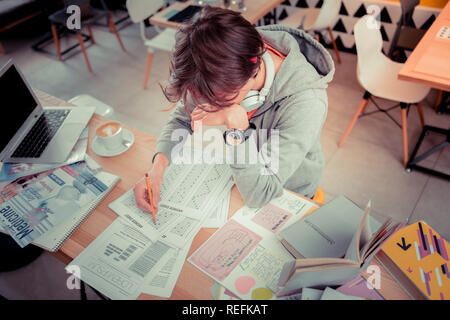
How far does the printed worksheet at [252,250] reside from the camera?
0.79 meters

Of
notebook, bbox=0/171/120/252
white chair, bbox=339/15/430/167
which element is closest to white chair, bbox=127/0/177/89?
white chair, bbox=339/15/430/167

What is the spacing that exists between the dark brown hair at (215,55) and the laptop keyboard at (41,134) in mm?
686

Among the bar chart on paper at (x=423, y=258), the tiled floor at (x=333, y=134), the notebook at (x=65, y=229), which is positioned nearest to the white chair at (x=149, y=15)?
the tiled floor at (x=333, y=134)

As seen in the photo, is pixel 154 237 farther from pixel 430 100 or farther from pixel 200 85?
pixel 430 100

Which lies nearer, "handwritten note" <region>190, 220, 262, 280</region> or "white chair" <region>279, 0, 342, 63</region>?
"handwritten note" <region>190, 220, 262, 280</region>

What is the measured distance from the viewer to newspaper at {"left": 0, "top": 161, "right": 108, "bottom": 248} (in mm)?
944

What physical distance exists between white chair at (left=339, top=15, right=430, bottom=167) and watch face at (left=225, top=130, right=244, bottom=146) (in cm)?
136

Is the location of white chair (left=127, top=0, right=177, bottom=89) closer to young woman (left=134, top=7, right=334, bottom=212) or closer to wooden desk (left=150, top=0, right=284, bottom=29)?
wooden desk (left=150, top=0, right=284, bottom=29)

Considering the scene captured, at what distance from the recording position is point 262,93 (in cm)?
102

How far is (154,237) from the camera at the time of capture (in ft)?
2.98

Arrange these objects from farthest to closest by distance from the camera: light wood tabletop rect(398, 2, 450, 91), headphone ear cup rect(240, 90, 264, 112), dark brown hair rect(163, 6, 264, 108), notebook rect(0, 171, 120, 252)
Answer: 1. light wood tabletop rect(398, 2, 450, 91)
2. headphone ear cup rect(240, 90, 264, 112)
3. notebook rect(0, 171, 120, 252)
4. dark brown hair rect(163, 6, 264, 108)

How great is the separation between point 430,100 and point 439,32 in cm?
83
